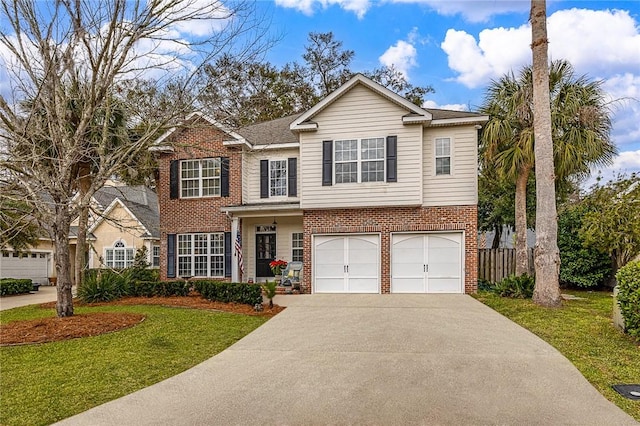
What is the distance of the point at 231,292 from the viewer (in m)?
12.4

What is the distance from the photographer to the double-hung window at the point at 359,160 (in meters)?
14.6

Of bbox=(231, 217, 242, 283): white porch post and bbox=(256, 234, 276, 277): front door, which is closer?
bbox=(231, 217, 242, 283): white porch post

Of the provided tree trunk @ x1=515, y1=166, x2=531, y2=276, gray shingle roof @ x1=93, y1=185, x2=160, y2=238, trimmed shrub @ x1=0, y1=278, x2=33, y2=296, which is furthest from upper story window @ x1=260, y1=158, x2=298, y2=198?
→ trimmed shrub @ x1=0, y1=278, x2=33, y2=296

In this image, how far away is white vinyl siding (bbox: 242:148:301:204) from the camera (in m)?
16.4

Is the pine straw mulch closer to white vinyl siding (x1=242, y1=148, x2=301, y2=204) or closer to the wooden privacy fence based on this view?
white vinyl siding (x1=242, y1=148, x2=301, y2=204)

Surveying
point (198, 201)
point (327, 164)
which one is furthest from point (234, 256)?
point (327, 164)

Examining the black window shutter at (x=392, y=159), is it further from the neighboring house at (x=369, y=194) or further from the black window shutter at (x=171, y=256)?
the black window shutter at (x=171, y=256)

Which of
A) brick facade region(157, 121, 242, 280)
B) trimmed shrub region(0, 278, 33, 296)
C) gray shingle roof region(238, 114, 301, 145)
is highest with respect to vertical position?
gray shingle roof region(238, 114, 301, 145)

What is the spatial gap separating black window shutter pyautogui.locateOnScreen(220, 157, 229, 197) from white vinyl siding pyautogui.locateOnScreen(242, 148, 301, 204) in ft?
1.98

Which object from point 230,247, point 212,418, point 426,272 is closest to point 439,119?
point 426,272

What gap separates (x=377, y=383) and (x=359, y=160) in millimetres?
9822

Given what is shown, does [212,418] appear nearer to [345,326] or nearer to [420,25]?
[345,326]

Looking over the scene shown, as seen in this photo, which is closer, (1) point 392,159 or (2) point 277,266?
(1) point 392,159

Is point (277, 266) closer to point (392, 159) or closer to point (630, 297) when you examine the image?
point (392, 159)
